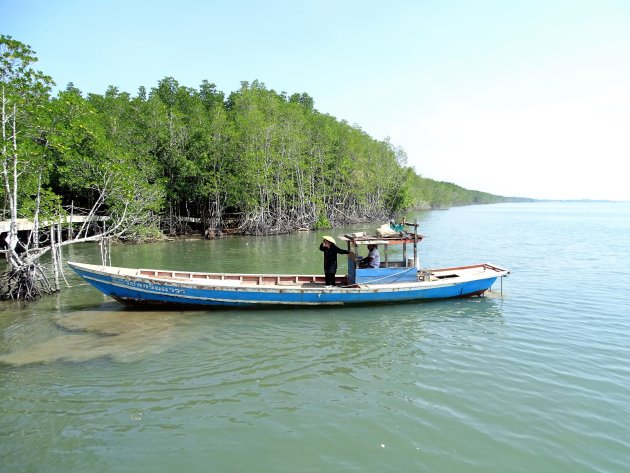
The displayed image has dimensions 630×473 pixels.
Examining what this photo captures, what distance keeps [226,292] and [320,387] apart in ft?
18.5

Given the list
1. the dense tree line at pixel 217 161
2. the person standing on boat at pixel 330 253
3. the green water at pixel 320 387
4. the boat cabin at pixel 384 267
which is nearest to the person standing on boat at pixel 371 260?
the boat cabin at pixel 384 267

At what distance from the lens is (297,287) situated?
1289 centimetres

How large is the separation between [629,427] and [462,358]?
10.6ft

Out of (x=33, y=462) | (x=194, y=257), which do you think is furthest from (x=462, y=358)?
(x=194, y=257)

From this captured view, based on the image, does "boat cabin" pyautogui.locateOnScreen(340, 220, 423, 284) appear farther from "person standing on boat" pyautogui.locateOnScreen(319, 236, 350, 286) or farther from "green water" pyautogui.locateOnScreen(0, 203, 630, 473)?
"green water" pyautogui.locateOnScreen(0, 203, 630, 473)

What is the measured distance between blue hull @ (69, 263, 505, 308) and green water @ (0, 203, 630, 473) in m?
0.41

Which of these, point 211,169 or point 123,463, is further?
point 211,169

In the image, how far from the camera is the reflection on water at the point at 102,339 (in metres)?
9.54

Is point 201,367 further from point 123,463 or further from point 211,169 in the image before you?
point 211,169

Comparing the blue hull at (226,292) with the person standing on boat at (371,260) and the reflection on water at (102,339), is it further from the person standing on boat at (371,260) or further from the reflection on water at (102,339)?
the person standing on boat at (371,260)

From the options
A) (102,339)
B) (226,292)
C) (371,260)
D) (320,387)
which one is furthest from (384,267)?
(102,339)

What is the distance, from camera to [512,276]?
18.9 meters

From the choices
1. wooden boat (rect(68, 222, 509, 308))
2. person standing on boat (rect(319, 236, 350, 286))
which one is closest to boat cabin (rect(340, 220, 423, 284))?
wooden boat (rect(68, 222, 509, 308))

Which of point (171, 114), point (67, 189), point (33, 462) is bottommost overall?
point (33, 462)
